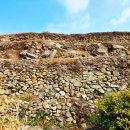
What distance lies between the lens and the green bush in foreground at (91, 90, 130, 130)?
12070 millimetres

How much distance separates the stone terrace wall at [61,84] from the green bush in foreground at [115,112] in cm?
258

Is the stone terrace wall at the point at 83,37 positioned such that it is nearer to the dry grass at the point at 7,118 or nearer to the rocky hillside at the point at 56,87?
the rocky hillside at the point at 56,87

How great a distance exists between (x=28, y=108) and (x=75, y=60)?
155 inches

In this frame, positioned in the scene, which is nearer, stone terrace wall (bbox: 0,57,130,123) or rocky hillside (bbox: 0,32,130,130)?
rocky hillside (bbox: 0,32,130,130)

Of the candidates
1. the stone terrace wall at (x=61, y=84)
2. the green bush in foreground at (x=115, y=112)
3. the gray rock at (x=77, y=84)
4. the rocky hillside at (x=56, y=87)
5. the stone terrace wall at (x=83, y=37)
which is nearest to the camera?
the green bush in foreground at (x=115, y=112)

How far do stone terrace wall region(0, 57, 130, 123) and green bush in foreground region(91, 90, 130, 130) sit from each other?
2.58 meters

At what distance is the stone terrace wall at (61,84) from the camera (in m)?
15.5

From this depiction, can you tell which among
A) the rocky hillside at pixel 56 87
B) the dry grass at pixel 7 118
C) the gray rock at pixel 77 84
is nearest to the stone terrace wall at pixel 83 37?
the rocky hillside at pixel 56 87

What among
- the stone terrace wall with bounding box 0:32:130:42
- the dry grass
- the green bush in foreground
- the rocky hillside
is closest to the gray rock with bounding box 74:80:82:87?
the rocky hillside

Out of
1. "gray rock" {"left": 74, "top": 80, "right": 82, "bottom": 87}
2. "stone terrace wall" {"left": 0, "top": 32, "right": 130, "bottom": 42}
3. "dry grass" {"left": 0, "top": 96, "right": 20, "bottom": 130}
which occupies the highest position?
"stone terrace wall" {"left": 0, "top": 32, "right": 130, "bottom": 42}

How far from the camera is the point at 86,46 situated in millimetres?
24688

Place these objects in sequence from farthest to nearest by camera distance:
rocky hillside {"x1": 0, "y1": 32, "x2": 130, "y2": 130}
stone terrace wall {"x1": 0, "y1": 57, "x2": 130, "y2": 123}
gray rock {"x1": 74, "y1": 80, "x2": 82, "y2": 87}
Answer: gray rock {"x1": 74, "y1": 80, "x2": 82, "y2": 87}
stone terrace wall {"x1": 0, "y1": 57, "x2": 130, "y2": 123}
rocky hillside {"x1": 0, "y1": 32, "x2": 130, "y2": 130}

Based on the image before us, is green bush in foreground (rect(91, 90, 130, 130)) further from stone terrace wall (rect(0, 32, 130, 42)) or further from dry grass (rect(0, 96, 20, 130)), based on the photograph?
stone terrace wall (rect(0, 32, 130, 42))

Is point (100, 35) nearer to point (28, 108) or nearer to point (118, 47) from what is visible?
point (118, 47)
